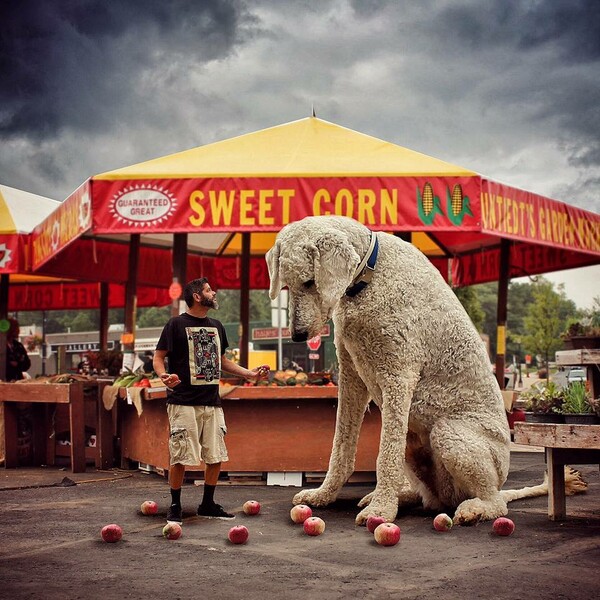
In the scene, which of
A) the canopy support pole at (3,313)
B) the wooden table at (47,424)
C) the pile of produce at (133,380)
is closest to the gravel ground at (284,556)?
the pile of produce at (133,380)

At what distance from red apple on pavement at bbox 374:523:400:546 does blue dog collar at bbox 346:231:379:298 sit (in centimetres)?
161

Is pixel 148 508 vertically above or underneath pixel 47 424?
underneath

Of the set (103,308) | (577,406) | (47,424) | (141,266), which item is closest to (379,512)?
(577,406)

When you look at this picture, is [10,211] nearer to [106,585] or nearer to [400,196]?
[400,196]

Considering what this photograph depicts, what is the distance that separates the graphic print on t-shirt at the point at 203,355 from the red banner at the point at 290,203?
2071 mm

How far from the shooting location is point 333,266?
203 inches

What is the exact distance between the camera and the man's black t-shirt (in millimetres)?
5672

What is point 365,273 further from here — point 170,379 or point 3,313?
point 3,313

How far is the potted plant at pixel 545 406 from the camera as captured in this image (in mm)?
5426

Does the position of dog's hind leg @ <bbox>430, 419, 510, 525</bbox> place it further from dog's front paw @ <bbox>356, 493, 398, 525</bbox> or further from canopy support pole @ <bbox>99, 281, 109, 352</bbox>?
canopy support pole @ <bbox>99, 281, 109, 352</bbox>

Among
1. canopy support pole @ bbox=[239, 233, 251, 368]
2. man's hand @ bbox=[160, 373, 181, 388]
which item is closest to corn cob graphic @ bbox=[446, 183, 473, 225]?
man's hand @ bbox=[160, 373, 181, 388]

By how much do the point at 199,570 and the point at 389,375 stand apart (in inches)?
77.2

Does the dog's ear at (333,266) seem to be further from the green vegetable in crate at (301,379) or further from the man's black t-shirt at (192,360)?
the green vegetable in crate at (301,379)

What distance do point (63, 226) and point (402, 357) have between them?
5293 millimetres
